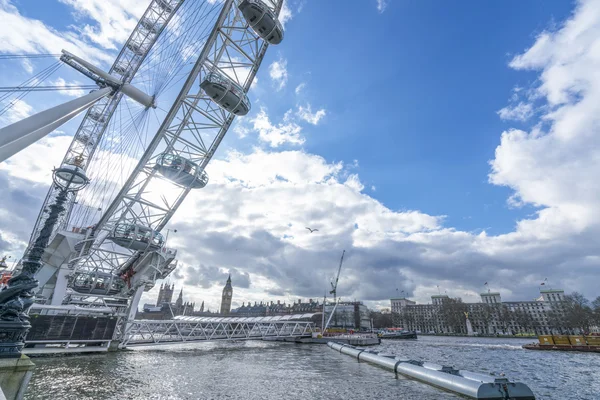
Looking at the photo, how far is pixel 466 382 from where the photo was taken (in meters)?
15.0

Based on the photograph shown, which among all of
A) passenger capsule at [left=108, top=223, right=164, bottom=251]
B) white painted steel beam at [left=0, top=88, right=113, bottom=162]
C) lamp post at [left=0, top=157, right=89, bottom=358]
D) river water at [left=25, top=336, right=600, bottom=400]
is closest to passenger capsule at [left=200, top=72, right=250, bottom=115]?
white painted steel beam at [left=0, top=88, right=113, bottom=162]

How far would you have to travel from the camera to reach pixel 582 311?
271 ft

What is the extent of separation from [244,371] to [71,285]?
25.0 meters

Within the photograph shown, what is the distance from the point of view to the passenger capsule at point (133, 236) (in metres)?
27.8

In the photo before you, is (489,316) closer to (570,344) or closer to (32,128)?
(570,344)

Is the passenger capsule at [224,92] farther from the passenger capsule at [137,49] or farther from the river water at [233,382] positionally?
the river water at [233,382]

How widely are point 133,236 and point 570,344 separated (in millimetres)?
63292

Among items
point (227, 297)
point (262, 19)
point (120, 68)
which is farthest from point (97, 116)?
point (227, 297)

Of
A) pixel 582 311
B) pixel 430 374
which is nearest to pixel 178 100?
pixel 430 374

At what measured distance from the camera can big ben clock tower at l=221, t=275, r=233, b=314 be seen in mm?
181125

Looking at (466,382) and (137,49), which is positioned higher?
(137,49)

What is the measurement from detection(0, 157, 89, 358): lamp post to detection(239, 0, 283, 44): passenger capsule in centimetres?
1737

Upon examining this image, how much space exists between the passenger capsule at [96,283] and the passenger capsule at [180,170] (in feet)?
52.7

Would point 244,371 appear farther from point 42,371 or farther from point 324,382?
point 42,371
